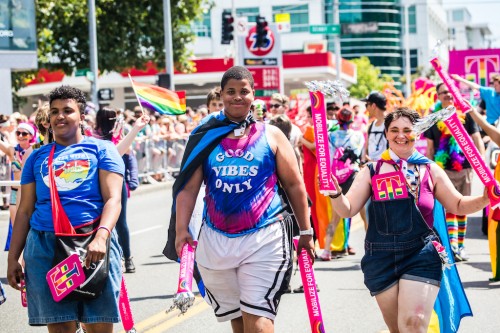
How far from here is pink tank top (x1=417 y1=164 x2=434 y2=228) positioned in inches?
258

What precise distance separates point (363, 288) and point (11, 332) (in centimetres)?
362

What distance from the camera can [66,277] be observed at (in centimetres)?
588

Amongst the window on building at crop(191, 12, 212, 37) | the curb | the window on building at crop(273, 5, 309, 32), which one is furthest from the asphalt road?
the window on building at crop(273, 5, 309, 32)

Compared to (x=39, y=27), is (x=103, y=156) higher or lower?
lower

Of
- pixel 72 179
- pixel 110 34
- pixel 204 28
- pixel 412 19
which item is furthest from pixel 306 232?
pixel 412 19

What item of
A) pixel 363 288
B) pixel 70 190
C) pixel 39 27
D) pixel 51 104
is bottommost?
pixel 363 288

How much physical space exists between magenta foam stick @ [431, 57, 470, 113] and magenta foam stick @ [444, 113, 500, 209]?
79 cm

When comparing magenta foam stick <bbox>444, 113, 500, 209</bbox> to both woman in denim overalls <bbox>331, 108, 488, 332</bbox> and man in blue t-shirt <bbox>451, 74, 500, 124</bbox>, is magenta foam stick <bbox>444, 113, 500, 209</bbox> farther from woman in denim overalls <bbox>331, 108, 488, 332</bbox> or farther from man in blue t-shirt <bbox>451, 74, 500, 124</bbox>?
man in blue t-shirt <bbox>451, 74, 500, 124</bbox>

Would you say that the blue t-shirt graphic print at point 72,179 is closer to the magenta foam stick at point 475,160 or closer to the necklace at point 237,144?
the necklace at point 237,144

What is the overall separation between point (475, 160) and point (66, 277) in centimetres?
246

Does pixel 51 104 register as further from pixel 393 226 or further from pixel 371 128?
pixel 371 128

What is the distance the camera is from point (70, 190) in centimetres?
605

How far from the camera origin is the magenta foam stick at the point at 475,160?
6094 millimetres

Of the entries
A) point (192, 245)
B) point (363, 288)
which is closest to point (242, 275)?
point (192, 245)
